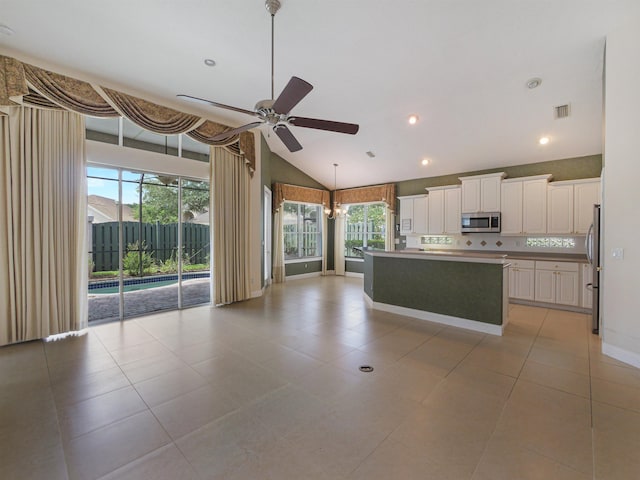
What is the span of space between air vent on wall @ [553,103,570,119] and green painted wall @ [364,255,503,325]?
111 inches

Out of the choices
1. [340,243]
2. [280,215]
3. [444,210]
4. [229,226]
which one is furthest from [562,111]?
[280,215]

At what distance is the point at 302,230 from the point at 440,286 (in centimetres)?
527

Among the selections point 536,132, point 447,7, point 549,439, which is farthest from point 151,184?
point 536,132

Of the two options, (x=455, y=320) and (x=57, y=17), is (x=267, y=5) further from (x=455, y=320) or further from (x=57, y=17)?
(x=455, y=320)

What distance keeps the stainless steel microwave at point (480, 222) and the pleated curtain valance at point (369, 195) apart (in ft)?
6.74

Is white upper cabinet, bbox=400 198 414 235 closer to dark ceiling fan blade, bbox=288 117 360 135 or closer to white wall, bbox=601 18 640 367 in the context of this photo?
white wall, bbox=601 18 640 367

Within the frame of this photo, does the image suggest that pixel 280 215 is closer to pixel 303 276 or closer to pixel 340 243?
pixel 303 276

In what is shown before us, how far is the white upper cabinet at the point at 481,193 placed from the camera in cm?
596

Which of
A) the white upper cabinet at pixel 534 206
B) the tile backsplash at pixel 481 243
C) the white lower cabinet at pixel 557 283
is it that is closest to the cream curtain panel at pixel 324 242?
the tile backsplash at pixel 481 243

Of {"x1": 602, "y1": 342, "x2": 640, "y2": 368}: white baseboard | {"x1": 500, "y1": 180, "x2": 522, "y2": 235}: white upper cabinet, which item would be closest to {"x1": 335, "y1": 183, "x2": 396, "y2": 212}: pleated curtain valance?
{"x1": 500, "y1": 180, "x2": 522, "y2": 235}: white upper cabinet

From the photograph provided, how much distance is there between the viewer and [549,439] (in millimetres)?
1887

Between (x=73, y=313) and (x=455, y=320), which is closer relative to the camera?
(x=73, y=313)

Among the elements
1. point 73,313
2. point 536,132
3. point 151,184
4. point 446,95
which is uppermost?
point 446,95

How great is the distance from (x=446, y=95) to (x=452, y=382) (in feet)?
13.6
